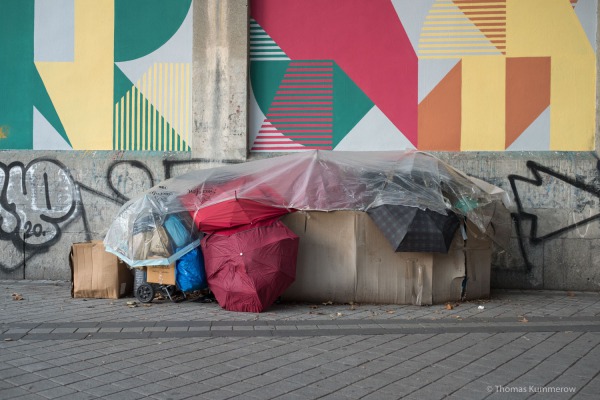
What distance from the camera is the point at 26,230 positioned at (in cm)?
995

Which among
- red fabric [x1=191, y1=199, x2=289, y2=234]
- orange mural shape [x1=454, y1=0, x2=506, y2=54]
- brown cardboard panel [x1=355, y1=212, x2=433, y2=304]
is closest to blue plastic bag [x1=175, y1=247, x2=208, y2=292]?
red fabric [x1=191, y1=199, x2=289, y2=234]

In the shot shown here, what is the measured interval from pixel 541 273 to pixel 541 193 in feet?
3.99

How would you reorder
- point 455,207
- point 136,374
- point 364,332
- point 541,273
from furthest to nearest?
point 541,273, point 455,207, point 364,332, point 136,374

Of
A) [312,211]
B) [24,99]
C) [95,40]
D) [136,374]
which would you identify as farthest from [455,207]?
[24,99]

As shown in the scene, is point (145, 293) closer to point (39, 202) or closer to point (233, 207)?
point (233, 207)

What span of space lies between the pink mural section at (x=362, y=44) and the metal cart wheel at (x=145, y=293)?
4.37 metres

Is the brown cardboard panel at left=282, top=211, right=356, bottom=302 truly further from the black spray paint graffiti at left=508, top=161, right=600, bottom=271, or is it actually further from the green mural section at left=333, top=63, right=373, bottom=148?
the black spray paint graffiti at left=508, top=161, right=600, bottom=271

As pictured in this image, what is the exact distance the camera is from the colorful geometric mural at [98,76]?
1002cm

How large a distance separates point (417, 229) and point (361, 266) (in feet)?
2.90

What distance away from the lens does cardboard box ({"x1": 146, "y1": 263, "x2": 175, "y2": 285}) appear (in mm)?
7773

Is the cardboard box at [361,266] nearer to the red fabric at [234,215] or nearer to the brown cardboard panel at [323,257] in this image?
the brown cardboard panel at [323,257]

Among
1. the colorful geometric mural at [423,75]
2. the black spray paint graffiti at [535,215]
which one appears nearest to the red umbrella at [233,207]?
the colorful geometric mural at [423,75]

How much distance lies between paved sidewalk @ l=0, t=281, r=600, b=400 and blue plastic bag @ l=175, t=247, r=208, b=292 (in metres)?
0.27

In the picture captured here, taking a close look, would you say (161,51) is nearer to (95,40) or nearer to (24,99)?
(95,40)
